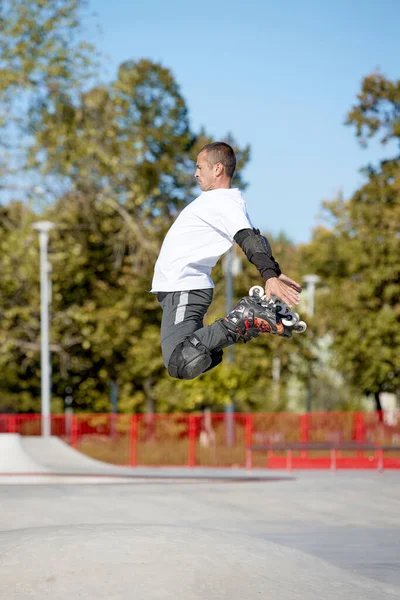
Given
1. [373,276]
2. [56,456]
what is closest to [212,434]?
[56,456]

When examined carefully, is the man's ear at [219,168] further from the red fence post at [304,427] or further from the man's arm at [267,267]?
the red fence post at [304,427]

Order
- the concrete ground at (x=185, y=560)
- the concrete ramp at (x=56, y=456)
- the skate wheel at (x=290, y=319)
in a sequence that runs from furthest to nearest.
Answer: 1. the concrete ramp at (x=56, y=456)
2. the skate wheel at (x=290, y=319)
3. the concrete ground at (x=185, y=560)

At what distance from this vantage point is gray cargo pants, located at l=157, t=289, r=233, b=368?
672cm

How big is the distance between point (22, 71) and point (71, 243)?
966 centimetres

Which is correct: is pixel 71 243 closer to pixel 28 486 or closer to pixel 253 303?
pixel 28 486

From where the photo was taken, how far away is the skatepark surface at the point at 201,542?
6492mm

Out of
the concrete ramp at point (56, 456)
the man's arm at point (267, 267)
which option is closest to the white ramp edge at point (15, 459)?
the concrete ramp at point (56, 456)

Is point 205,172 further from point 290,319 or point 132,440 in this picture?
point 132,440

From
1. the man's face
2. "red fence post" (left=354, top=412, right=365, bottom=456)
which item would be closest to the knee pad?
the man's face

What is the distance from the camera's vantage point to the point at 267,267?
6305 millimetres

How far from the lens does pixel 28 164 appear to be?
2705 cm

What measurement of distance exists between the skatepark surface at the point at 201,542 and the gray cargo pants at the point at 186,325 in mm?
1399

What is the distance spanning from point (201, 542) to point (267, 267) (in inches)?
89.3

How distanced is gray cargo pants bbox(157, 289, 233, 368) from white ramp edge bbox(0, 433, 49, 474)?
1608 cm
